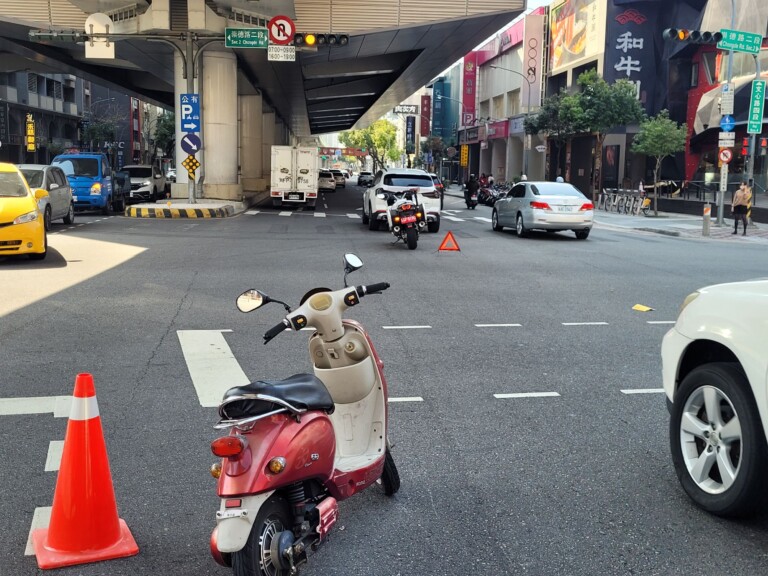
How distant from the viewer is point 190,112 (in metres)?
28.3

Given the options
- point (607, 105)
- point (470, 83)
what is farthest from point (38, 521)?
point (470, 83)

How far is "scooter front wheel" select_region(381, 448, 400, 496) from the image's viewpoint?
4375 mm

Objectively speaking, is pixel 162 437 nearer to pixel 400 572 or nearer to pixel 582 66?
pixel 400 572

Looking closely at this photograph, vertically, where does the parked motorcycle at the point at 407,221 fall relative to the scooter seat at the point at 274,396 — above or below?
below

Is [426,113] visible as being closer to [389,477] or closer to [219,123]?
[219,123]

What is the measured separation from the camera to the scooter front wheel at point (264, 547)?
3002 millimetres

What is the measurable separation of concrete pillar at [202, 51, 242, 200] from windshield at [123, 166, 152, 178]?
7104mm

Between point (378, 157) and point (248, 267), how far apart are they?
11916cm

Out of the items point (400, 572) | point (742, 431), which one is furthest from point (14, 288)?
point (742, 431)

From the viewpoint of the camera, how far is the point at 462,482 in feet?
15.2

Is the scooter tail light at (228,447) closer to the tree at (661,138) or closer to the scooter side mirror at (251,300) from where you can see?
the scooter side mirror at (251,300)

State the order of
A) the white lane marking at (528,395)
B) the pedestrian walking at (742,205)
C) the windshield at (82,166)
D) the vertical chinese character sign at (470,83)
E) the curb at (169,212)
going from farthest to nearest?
1. the vertical chinese character sign at (470,83)
2. the windshield at (82,166)
3. the curb at (169,212)
4. the pedestrian walking at (742,205)
5. the white lane marking at (528,395)

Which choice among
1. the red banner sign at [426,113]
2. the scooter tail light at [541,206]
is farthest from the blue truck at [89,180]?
the red banner sign at [426,113]

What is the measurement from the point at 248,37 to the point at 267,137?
34631 mm
